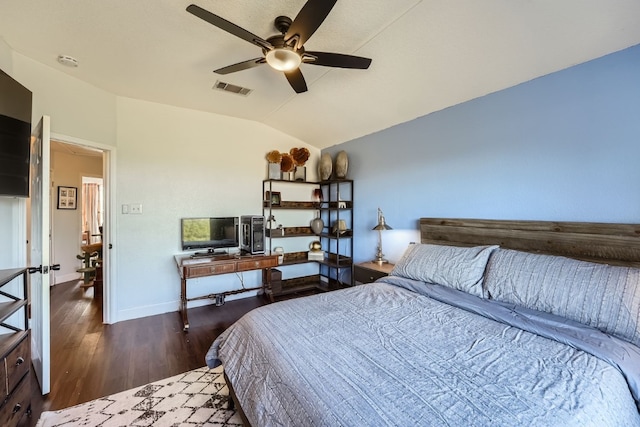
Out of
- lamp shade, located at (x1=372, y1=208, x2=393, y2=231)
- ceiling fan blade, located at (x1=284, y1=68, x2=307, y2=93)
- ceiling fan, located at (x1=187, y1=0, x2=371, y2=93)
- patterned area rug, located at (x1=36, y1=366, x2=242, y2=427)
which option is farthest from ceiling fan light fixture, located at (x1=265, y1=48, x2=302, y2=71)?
patterned area rug, located at (x1=36, y1=366, x2=242, y2=427)

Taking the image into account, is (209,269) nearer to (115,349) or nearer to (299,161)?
(115,349)

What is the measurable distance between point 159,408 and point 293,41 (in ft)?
8.12

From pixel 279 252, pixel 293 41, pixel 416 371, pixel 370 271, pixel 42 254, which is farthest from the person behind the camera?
pixel 279 252

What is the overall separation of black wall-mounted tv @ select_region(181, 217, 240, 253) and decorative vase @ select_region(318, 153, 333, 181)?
1408 millimetres

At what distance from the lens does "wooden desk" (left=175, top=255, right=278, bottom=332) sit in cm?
297

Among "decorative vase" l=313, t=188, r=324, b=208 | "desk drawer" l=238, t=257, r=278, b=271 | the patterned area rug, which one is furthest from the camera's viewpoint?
"decorative vase" l=313, t=188, r=324, b=208

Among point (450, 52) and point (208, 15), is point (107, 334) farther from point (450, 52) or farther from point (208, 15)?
point (450, 52)

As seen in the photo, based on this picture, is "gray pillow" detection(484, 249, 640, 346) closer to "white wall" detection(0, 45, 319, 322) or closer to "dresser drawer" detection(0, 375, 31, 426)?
"dresser drawer" detection(0, 375, 31, 426)

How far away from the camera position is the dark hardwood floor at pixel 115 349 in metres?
1.98

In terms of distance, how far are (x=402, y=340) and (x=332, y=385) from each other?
49 centimetres

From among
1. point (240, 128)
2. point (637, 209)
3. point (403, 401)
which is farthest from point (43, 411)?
point (637, 209)

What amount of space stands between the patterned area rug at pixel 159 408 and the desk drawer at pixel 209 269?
3.67 ft

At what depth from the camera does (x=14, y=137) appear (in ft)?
5.83

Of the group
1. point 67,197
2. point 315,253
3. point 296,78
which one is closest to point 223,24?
point 296,78
